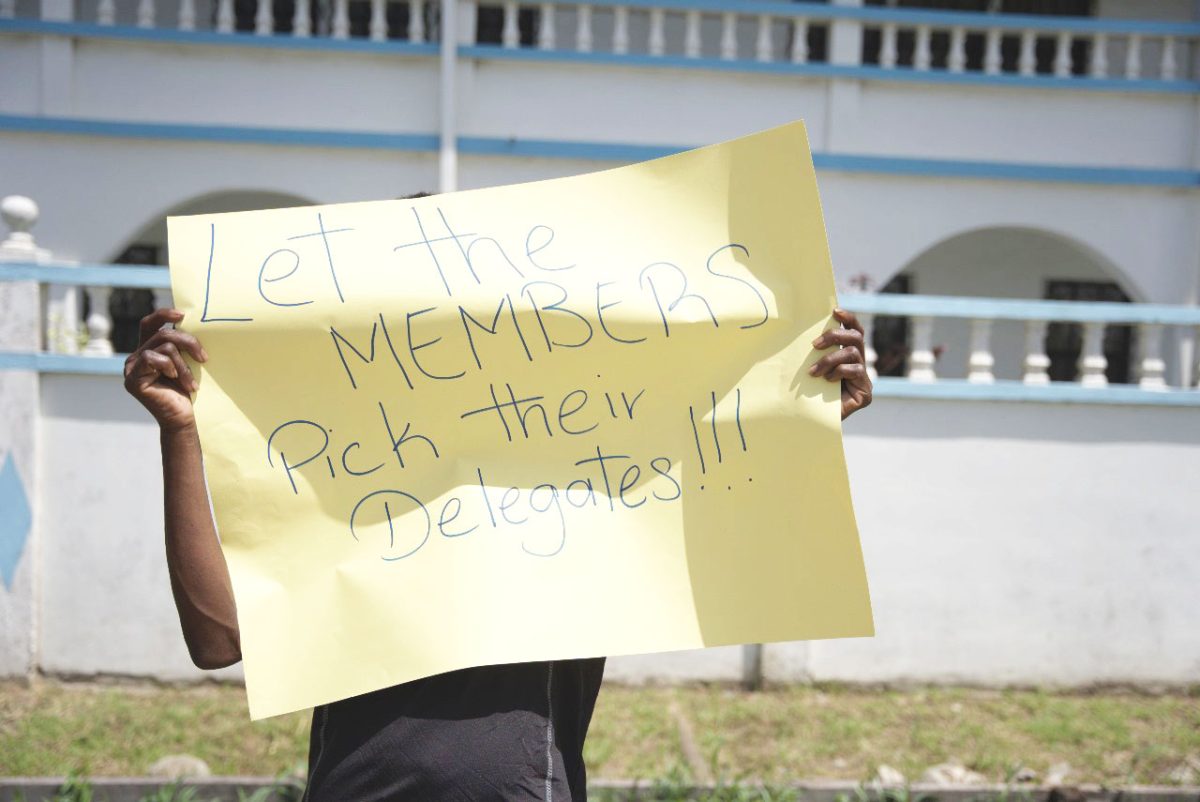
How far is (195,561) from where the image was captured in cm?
130

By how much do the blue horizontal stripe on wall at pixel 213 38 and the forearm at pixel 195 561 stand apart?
5933 millimetres

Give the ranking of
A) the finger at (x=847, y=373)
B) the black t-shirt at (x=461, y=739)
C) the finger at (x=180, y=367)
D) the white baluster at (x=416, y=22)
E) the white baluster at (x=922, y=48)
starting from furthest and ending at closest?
1. the white baluster at (x=922, y=48)
2. the white baluster at (x=416, y=22)
3. the finger at (x=847, y=373)
4. the finger at (x=180, y=367)
5. the black t-shirt at (x=461, y=739)

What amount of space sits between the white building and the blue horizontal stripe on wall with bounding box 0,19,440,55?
2cm

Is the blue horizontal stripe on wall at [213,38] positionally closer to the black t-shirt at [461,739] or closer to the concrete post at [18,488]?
the concrete post at [18,488]

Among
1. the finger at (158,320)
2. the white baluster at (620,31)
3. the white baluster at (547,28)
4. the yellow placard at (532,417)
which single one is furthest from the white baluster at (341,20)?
the finger at (158,320)

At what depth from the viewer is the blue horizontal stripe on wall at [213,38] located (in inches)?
256

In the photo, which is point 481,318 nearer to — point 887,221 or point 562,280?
point 562,280

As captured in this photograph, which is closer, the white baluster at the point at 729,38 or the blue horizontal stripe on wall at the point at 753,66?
the blue horizontal stripe on wall at the point at 753,66

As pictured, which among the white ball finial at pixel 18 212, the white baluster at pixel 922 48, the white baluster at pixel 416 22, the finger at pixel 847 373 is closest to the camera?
the finger at pixel 847 373

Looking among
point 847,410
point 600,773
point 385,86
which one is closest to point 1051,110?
point 385,86

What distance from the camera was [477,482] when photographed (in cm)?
144

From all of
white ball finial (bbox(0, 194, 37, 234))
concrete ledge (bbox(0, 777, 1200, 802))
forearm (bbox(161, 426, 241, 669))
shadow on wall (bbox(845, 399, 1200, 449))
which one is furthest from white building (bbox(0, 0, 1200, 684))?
forearm (bbox(161, 426, 241, 669))

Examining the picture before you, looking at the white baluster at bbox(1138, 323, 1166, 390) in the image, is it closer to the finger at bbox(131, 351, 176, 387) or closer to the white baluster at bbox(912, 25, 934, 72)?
the white baluster at bbox(912, 25, 934, 72)

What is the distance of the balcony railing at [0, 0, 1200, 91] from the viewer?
21.8 feet
